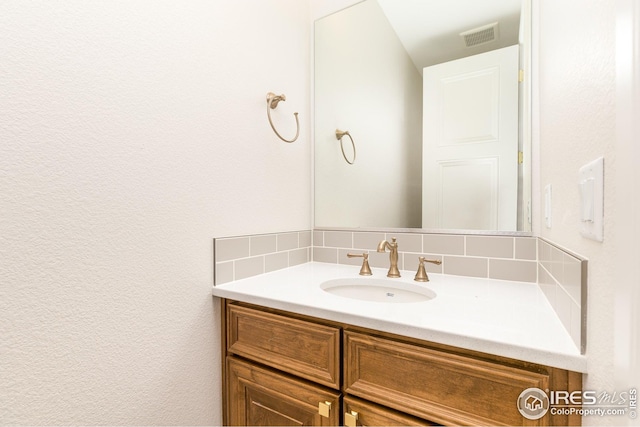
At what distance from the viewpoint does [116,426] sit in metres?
0.74

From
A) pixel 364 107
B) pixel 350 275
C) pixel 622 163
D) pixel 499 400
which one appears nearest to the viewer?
pixel 622 163

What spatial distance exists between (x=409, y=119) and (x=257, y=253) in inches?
34.7

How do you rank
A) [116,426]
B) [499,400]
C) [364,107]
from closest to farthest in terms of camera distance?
[499,400], [116,426], [364,107]

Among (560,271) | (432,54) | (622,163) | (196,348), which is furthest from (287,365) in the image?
(432,54)

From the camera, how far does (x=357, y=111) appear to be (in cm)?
152

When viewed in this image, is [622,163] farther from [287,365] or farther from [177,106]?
[177,106]

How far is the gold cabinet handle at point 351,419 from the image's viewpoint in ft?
2.43

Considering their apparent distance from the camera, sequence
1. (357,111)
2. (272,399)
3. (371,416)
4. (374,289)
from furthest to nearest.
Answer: (357,111)
(374,289)
(272,399)
(371,416)

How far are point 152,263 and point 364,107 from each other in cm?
118

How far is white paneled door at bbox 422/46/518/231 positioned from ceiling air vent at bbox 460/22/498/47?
0.06m

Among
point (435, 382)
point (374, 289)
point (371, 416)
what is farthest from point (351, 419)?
point (374, 289)

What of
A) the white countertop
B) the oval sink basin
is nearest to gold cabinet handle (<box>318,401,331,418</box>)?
the white countertop

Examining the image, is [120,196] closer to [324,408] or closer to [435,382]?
[324,408]

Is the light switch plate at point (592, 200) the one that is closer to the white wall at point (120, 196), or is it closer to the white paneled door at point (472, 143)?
the white paneled door at point (472, 143)
